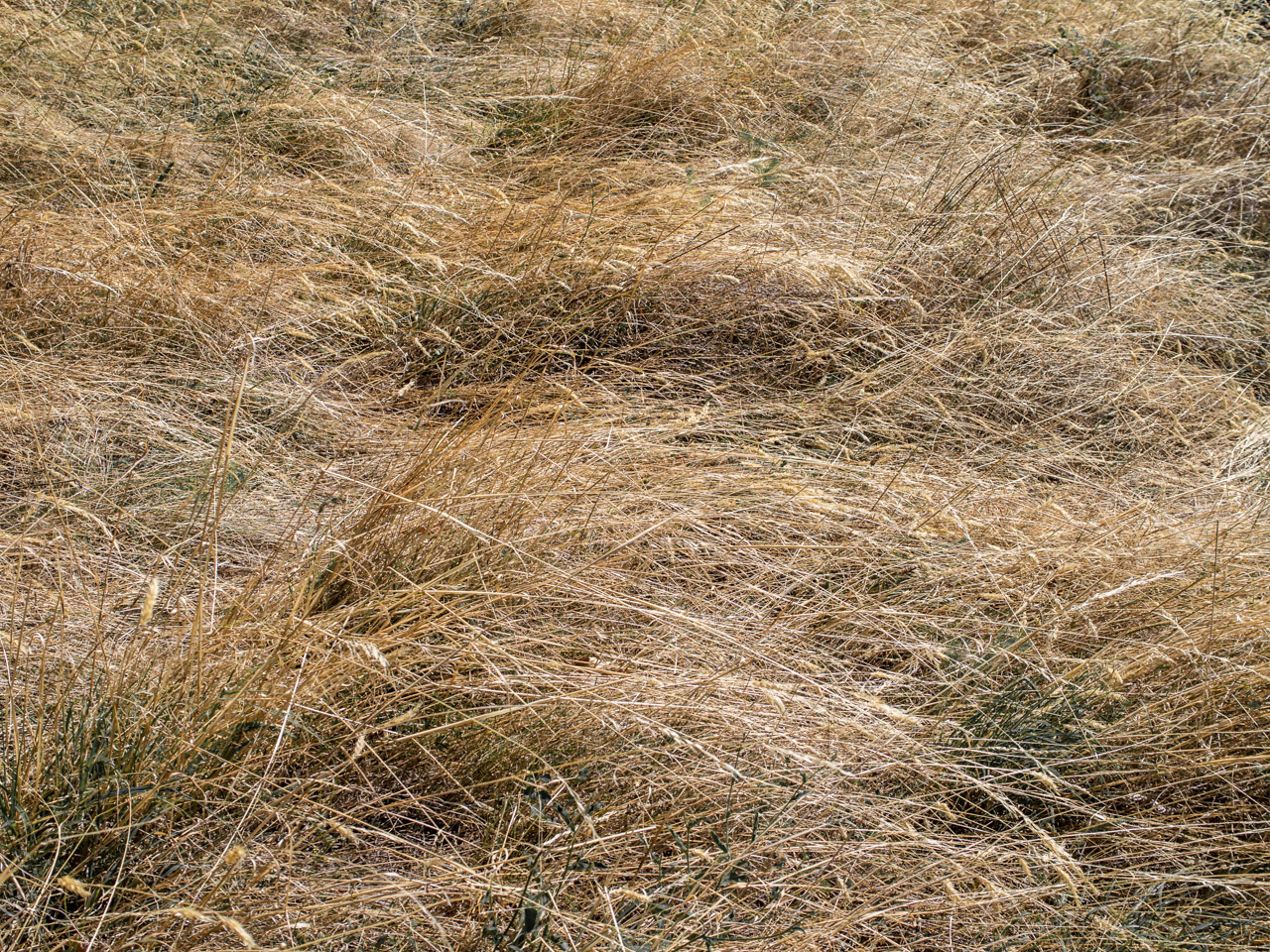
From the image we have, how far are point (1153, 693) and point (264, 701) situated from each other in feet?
5.20

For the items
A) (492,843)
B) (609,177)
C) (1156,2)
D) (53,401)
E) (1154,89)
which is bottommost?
(492,843)

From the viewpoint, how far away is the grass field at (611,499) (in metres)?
1.40

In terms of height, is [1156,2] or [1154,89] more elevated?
[1156,2]

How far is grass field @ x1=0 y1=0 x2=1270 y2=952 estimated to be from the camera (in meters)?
1.40

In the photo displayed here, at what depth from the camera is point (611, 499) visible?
1983 mm

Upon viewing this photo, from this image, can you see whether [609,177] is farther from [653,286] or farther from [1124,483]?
[1124,483]

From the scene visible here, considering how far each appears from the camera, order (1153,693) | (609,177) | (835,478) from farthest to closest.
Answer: (609,177), (835,478), (1153,693)

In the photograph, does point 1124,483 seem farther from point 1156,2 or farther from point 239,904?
point 1156,2

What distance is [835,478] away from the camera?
2.27 m

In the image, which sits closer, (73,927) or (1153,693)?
(73,927)

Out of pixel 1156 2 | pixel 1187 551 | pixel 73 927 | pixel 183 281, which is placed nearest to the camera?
pixel 73 927

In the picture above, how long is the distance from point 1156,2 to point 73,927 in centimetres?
573

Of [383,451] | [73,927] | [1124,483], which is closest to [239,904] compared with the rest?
[73,927]

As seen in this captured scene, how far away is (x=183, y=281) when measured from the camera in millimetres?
2422
